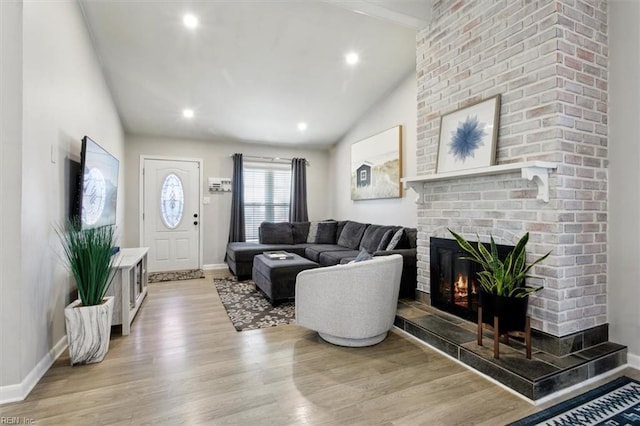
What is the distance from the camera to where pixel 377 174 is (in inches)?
195

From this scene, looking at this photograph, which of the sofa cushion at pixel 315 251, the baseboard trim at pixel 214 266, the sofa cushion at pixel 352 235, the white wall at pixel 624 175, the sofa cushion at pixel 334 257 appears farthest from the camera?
the baseboard trim at pixel 214 266

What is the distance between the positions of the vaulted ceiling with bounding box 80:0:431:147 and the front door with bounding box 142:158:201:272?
673 millimetres

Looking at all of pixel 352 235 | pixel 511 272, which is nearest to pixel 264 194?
pixel 352 235

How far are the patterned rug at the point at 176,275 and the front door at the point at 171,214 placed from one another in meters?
0.17

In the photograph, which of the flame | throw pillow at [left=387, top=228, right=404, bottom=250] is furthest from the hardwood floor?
throw pillow at [left=387, top=228, right=404, bottom=250]

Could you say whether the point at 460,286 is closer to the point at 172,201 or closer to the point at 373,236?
the point at 373,236

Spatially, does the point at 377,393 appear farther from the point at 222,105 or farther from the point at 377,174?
the point at 222,105

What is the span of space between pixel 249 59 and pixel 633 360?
173 inches

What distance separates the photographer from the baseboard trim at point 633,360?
2.09 metres

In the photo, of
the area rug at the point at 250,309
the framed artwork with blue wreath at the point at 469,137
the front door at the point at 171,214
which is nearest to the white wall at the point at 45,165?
the area rug at the point at 250,309

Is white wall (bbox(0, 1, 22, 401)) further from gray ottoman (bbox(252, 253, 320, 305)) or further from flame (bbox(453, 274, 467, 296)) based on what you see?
flame (bbox(453, 274, 467, 296))

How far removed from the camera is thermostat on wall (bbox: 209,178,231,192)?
5781 millimetres

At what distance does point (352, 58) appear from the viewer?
3.84m

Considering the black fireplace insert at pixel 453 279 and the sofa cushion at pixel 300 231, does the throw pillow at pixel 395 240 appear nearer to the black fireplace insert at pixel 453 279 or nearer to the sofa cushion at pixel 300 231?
the black fireplace insert at pixel 453 279
